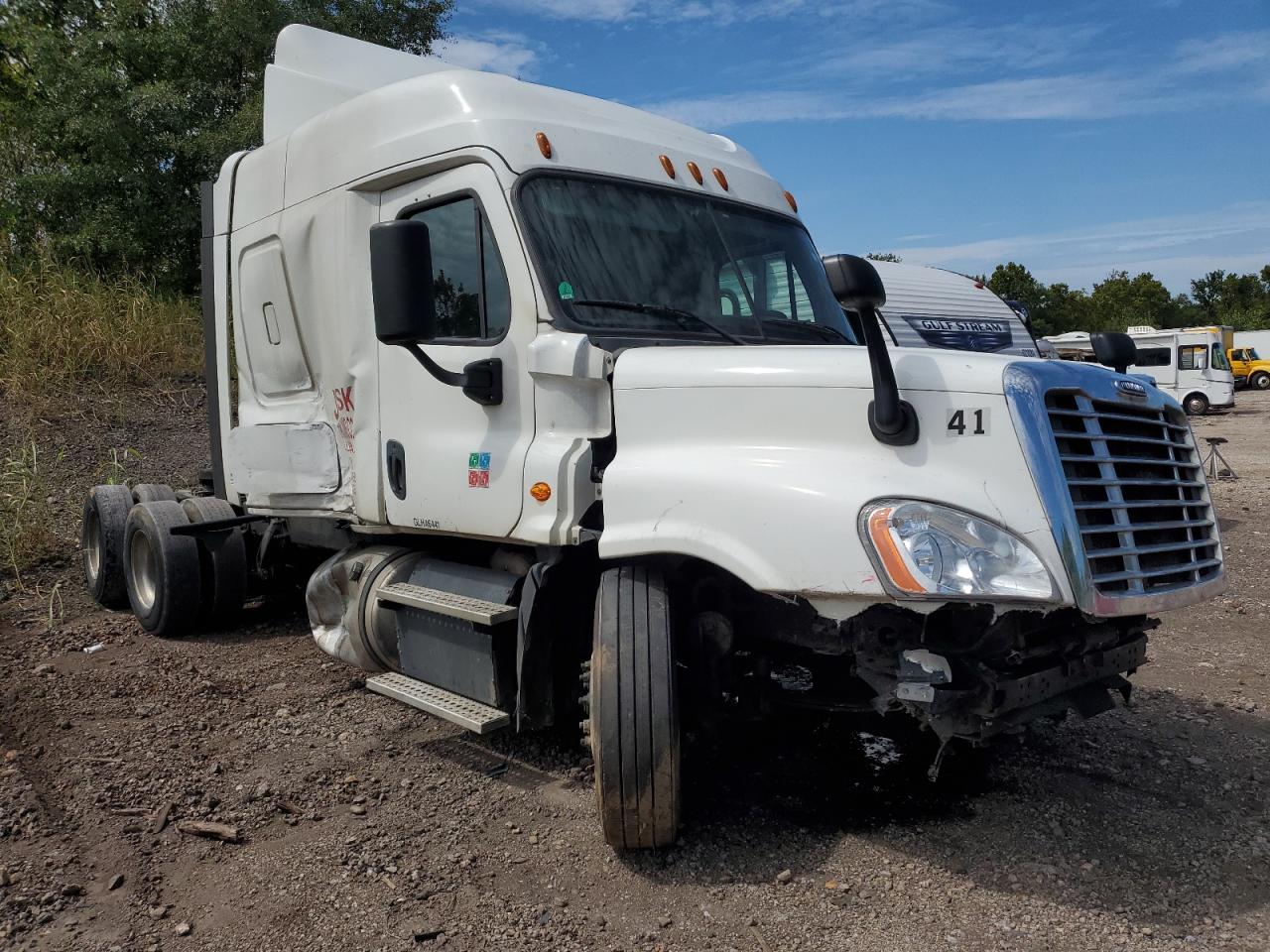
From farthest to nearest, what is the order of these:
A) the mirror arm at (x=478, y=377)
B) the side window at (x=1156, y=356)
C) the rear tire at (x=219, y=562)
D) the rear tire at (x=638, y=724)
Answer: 1. the side window at (x=1156, y=356)
2. the rear tire at (x=219, y=562)
3. the mirror arm at (x=478, y=377)
4. the rear tire at (x=638, y=724)

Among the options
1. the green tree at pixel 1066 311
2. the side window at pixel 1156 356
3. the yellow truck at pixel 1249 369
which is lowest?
the side window at pixel 1156 356

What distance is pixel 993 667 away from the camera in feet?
10.8

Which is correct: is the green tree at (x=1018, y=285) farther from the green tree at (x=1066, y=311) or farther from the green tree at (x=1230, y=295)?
the green tree at (x=1230, y=295)

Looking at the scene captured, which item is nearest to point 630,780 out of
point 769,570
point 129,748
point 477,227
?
point 769,570

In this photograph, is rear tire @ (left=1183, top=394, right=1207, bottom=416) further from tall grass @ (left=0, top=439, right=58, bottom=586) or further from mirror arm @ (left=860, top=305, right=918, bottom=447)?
mirror arm @ (left=860, top=305, right=918, bottom=447)

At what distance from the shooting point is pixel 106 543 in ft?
23.8

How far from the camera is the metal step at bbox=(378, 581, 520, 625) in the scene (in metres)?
3.95

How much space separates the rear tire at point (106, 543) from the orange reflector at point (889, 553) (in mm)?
6059

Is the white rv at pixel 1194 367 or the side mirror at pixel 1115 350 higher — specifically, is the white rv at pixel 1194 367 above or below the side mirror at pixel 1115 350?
above

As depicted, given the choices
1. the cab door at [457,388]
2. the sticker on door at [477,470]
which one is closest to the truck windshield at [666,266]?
Result: the cab door at [457,388]

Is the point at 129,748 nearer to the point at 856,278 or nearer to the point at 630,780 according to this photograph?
the point at 630,780

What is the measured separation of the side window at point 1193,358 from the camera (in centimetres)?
2905

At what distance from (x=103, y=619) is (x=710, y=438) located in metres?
5.69

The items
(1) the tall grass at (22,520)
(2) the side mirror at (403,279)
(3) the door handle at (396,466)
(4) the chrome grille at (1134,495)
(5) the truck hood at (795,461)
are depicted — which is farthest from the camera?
(1) the tall grass at (22,520)
